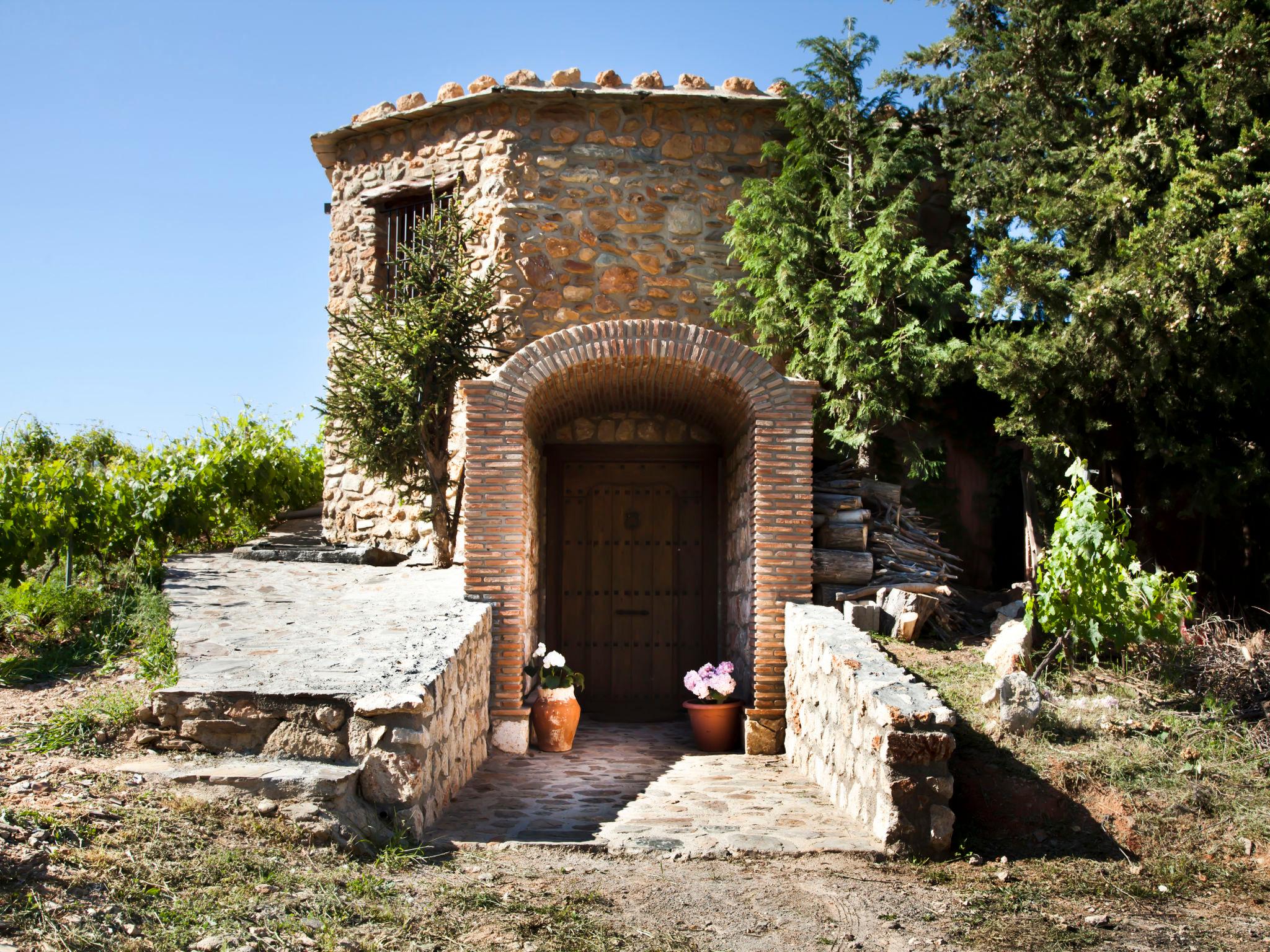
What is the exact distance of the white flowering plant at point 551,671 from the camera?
783cm

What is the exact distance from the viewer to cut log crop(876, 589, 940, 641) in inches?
320

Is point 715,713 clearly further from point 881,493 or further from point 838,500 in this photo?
point 881,493

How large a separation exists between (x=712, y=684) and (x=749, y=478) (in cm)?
165

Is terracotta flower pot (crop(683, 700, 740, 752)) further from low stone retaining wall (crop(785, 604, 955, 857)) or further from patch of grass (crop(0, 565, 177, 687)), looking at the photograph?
patch of grass (crop(0, 565, 177, 687))

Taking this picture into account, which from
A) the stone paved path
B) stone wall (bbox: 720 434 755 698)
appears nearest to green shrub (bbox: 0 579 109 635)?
the stone paved path

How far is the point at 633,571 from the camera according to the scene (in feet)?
31.9

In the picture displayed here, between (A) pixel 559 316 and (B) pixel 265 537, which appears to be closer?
(A) pixel 559 316

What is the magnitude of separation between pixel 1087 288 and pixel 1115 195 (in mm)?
737

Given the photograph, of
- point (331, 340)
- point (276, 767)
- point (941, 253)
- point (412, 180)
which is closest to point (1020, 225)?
point (941, 253)

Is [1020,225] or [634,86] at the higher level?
[634,86]

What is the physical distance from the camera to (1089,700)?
21.2 feet

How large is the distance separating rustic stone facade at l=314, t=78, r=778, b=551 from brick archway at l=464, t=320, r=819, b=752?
5.76 ft

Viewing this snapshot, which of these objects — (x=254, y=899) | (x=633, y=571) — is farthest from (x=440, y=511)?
(x=254, y=899)

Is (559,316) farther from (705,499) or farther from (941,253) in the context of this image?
(941,253)
